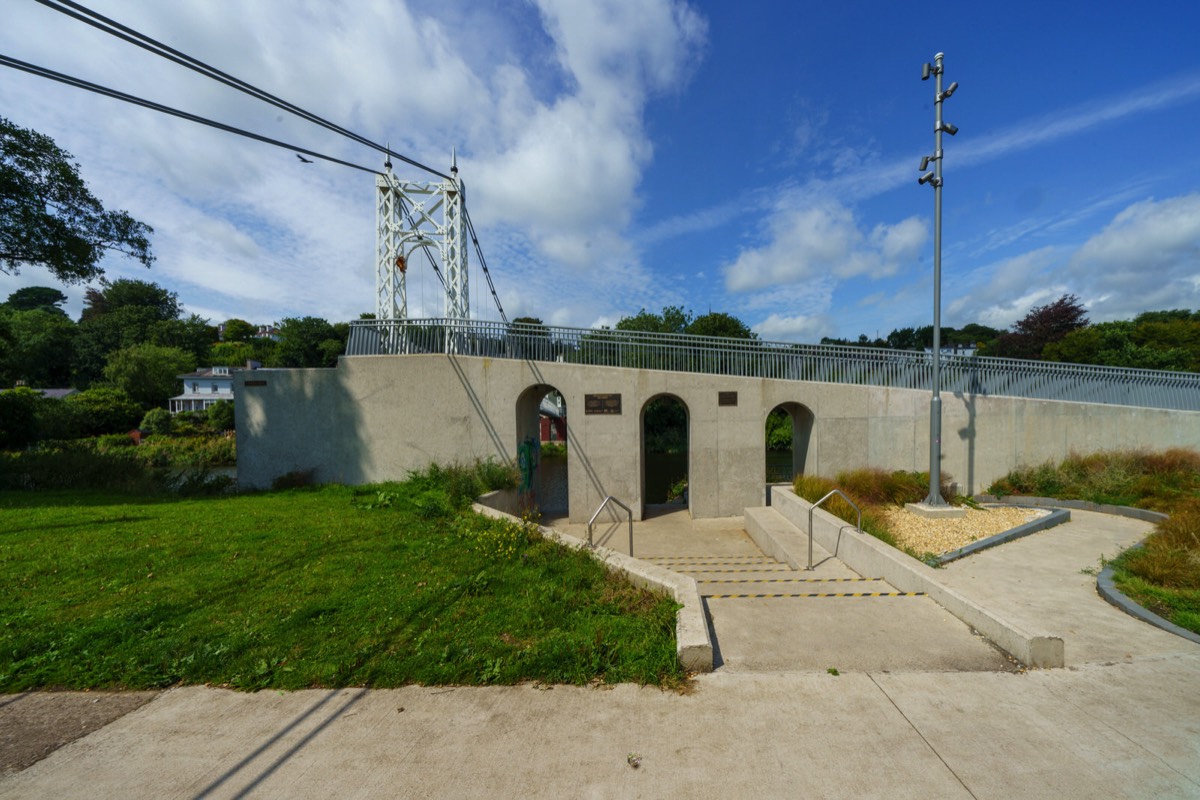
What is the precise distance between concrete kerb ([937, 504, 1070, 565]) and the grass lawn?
5.32 meters

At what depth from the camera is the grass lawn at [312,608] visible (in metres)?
3.74

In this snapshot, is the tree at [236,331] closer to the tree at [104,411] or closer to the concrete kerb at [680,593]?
the tree at [104,411]

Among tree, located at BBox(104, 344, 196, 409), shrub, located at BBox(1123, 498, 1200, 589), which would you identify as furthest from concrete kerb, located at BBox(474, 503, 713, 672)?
tree, located at BBox(104, 344, 196, 409)

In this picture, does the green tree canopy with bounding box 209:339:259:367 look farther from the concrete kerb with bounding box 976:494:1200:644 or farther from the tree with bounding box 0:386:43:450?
the concrete kerb with bounding box 976:494:1200:644

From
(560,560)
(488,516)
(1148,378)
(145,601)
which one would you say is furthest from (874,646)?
(1148,378)

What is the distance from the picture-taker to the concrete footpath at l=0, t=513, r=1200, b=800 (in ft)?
8.73

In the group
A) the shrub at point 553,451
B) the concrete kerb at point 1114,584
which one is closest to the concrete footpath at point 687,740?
the concrete kerb at point 1114,584

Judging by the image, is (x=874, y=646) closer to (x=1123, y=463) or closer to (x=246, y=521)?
(x=246, y=521)

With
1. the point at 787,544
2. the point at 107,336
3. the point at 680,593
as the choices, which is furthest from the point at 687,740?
the point at 107,336

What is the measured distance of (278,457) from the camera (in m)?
12.7

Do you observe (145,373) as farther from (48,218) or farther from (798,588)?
(798,588)

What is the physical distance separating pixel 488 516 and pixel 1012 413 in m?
13.8

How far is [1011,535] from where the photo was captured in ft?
25.9

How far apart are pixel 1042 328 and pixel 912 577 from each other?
40.0 metres
